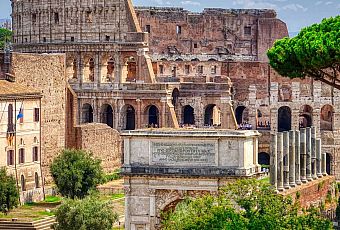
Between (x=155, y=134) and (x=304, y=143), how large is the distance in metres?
15.7

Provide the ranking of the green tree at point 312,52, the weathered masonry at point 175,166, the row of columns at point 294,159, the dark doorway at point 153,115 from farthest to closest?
the dark doorway at point 153,115 < the row of columns at point 294,159 < the weathered masonry at point 175,166 < the green tree at point 312,52

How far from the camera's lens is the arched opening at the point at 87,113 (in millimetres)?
97312

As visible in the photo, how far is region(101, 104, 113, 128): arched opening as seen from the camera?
3808 inches

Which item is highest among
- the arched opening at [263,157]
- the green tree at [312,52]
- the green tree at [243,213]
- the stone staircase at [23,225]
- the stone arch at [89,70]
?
the stone arch at [89,70]

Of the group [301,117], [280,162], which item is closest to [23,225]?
[280,162]

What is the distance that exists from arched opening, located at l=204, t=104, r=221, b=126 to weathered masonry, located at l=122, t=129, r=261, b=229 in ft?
152

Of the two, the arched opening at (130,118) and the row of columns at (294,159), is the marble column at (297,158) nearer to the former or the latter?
the row of columns at (294,159)

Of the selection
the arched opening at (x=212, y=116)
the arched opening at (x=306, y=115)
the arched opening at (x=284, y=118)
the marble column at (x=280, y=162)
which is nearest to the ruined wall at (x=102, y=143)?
the arched opening at (x=212, y=116)

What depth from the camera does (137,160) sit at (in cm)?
5309

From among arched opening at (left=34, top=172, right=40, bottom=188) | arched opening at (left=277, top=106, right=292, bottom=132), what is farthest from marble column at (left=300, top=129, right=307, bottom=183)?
arched opening at (left=277, top=106, right=292, bottom=132)

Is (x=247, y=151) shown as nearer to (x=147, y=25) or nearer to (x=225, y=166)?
(x=225, y=166)

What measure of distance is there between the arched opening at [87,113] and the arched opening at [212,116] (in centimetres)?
841

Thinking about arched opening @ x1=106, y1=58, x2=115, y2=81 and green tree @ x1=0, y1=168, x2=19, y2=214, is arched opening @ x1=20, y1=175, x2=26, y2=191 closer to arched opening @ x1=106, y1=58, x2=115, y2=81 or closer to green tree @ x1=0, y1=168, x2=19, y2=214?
green tree @ x1=0, y1=168, x2=19, y2=214

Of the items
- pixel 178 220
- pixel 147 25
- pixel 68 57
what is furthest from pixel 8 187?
pixel 147 25
